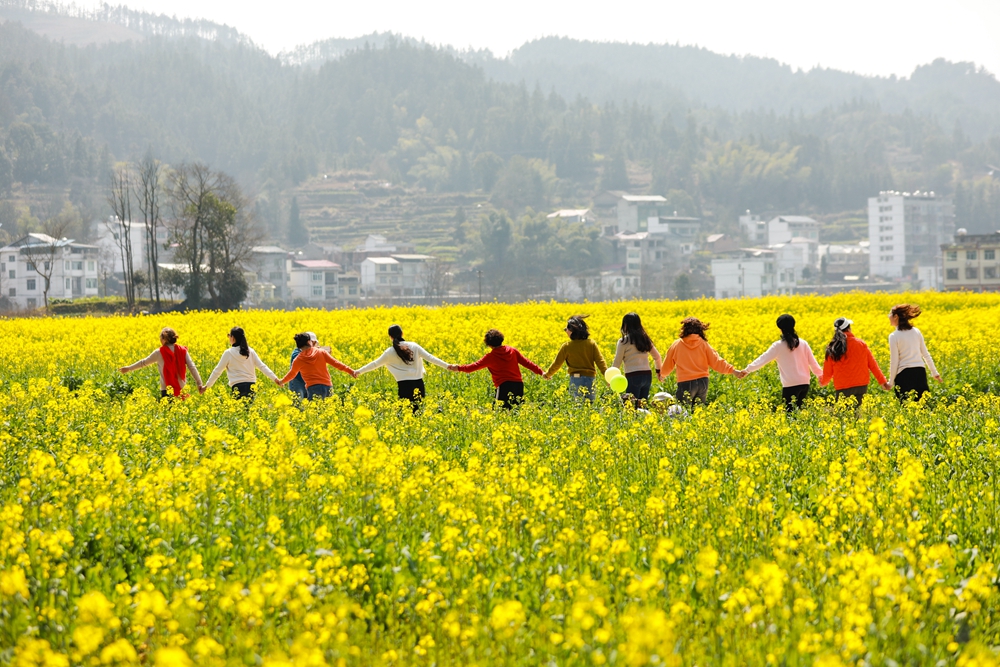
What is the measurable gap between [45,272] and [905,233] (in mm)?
146002

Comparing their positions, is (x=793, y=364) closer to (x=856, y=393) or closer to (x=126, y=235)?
(x=856, y=393)

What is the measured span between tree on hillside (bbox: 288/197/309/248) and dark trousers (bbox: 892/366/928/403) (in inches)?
7220

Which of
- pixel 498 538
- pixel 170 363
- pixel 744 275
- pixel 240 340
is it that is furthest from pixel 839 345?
pixel 744 275

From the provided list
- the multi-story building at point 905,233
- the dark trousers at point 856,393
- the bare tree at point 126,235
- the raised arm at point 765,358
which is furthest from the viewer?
the multi-story building at point 905,233

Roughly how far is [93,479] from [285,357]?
12.4 meters

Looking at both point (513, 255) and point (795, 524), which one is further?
point (513, 255)

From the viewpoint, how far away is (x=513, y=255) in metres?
166

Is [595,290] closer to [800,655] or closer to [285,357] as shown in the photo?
[285,357]

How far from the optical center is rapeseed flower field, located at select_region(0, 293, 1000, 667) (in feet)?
14.4

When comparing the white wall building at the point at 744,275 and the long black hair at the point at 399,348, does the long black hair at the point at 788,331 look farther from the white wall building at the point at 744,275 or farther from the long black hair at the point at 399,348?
the white wall building at the point at 744,275

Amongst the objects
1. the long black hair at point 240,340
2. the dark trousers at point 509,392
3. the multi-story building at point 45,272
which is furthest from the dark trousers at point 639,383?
the multi-story building at point 45,272

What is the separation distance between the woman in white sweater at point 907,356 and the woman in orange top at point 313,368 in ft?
22.1

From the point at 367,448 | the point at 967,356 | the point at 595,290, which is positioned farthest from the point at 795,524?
the point at 595,290

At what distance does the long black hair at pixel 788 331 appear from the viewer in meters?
11.3
